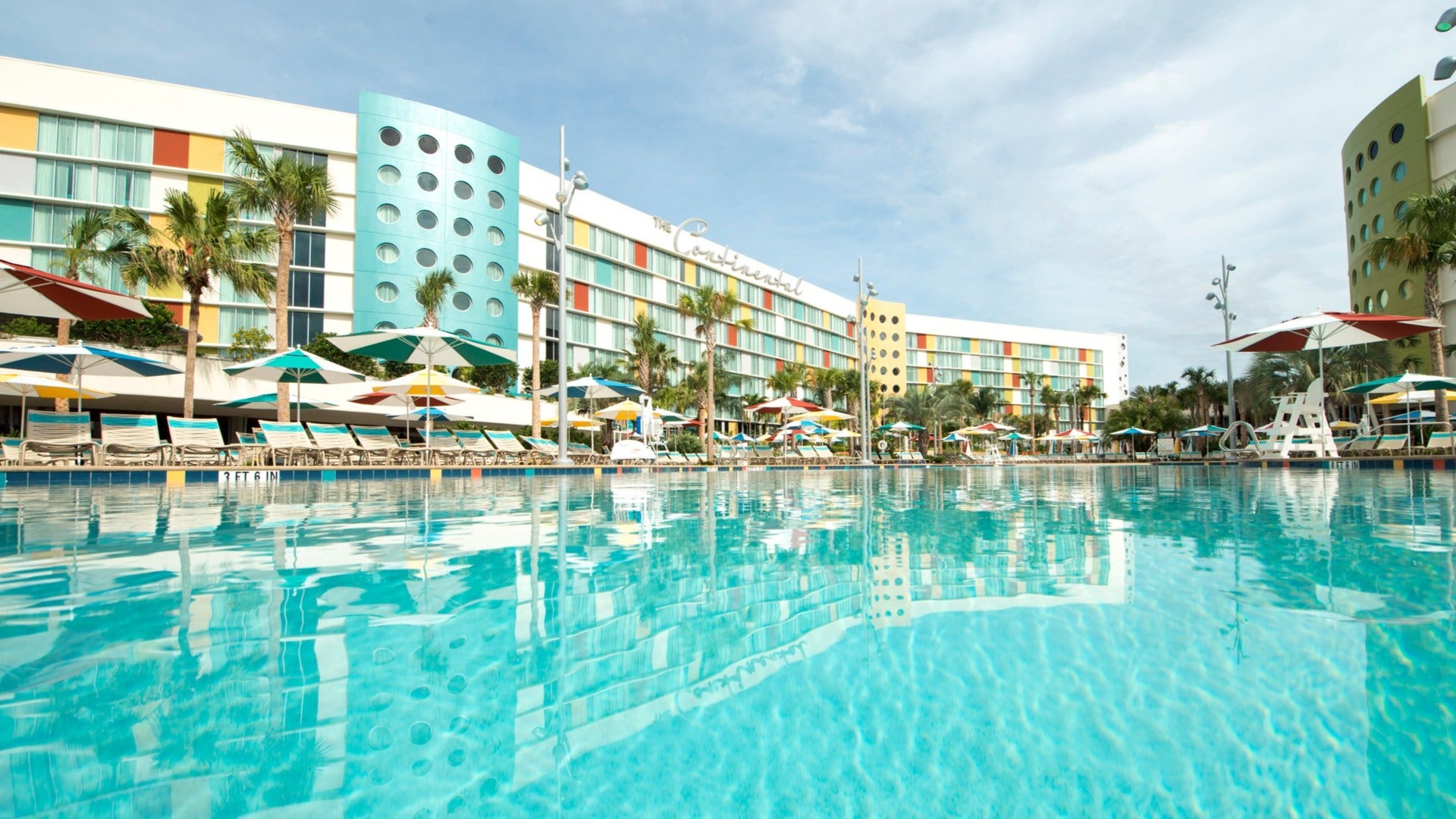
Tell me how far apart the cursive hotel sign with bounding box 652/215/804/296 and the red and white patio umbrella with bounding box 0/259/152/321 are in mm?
41185

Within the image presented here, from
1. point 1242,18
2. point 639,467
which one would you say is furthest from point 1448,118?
point 639,467

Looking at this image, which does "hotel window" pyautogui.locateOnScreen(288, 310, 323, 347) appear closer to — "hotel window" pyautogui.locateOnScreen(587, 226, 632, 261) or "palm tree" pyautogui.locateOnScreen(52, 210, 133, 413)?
"palm tree" pyautogui.locateOnScreen(52, 210, 133, 413)

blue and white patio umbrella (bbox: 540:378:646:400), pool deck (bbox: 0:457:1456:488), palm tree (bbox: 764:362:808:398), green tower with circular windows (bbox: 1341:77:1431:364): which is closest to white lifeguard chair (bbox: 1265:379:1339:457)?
pool deck (bbox: 0:457:1456:488)

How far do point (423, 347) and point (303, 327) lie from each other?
2079cm

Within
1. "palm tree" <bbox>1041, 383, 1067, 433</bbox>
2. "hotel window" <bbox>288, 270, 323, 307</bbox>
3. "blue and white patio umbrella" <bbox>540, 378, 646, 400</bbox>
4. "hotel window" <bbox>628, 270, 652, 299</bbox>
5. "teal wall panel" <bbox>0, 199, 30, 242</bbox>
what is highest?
"hotel window" <bbox>628, 270, 652, 299</bbox>

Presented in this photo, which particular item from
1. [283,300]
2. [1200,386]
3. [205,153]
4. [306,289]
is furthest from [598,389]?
[1200,386]

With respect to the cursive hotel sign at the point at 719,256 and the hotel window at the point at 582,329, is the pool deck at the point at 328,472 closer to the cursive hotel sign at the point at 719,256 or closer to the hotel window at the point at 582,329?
the hotel window at the point at 582,329

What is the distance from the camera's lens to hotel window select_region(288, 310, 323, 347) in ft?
106

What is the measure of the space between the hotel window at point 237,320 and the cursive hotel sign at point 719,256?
24.2 meters

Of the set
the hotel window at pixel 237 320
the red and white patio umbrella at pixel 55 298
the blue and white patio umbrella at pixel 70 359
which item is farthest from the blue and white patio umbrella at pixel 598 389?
the hotel window at pixel 237 320

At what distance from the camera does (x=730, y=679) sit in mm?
2287

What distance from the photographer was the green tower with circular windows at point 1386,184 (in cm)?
3300

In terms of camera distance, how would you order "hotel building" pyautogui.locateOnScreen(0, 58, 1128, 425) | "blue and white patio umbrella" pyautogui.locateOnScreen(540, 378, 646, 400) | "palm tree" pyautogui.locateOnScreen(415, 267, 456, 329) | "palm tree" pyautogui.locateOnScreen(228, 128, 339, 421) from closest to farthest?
"palm tree" pyautogui.locateOnScreen(228, 128, 339, 421), "blue and white patio umbrella" pyautogui.locateOnScreen(540, 378, 646, 400), "hotel building" pyautogui.locateOnScreen(0, 58, 1128, 425), "palm tree" pyautogui.locateOnScreen(415, 267, 456, 329)

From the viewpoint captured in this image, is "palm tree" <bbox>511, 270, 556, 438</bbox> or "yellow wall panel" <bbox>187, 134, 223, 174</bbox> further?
"yellow wall panel" <bbox>187, 134, 223, 174</bbox>
